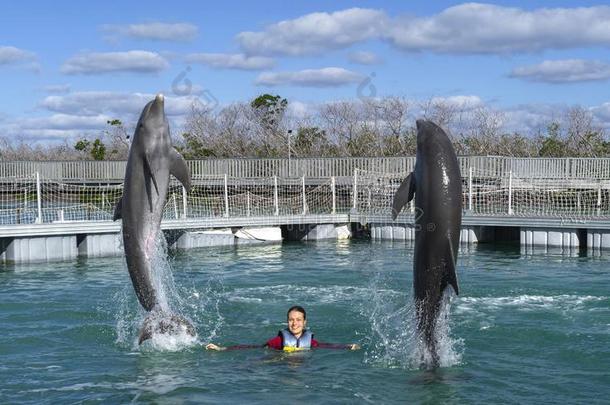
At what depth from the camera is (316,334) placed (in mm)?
13336

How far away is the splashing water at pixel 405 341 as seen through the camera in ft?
33.0

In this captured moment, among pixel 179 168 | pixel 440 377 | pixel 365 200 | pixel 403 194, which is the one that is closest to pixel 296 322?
pixel 440 377

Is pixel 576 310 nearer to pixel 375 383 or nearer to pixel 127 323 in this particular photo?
pixel 375 383

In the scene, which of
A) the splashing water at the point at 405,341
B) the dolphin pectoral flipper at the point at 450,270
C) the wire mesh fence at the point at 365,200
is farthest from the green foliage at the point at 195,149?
the dolphin pectoral flipper at the point at 450,270

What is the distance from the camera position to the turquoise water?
1009 centimetres

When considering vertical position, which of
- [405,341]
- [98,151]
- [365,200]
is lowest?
[405,341]

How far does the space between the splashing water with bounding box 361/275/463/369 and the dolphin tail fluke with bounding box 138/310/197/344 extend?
258 cm

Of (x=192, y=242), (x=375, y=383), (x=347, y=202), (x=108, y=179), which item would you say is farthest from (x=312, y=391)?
(x=108, y=179)

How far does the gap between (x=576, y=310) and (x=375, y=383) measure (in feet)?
19.7

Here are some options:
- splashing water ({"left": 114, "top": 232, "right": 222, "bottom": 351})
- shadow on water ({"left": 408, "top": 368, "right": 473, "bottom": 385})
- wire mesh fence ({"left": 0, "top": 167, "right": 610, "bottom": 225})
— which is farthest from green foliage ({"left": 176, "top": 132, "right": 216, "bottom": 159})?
shadow on water ({"left": 408, "top": 368, "right": 473, "bottom": 385})

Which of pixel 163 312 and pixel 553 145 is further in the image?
pixel 553 145

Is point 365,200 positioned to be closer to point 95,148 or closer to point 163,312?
A: point 163,312

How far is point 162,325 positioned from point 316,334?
9.35 feet

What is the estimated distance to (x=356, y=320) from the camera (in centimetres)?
1430
